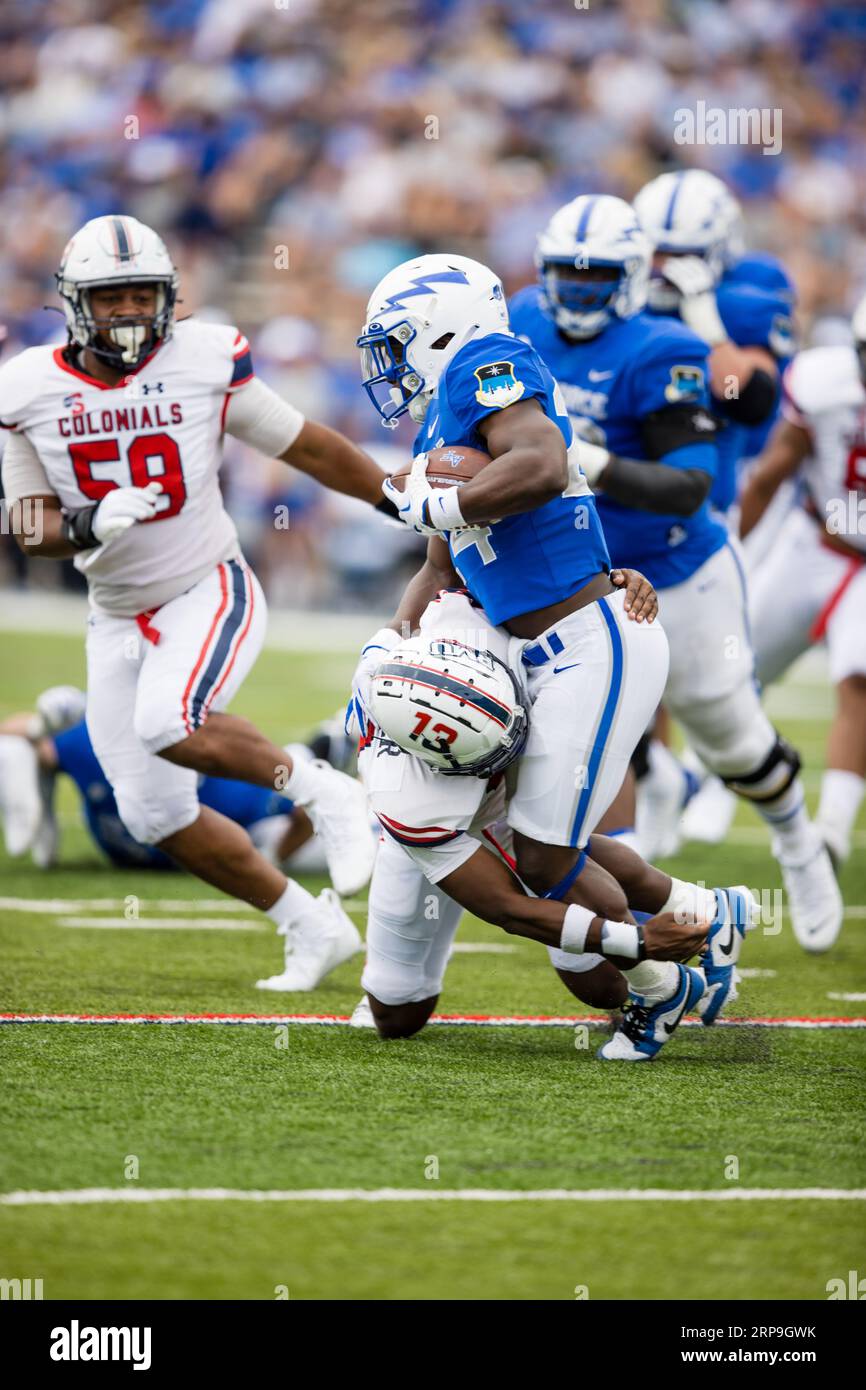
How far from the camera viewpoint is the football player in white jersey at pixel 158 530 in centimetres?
486

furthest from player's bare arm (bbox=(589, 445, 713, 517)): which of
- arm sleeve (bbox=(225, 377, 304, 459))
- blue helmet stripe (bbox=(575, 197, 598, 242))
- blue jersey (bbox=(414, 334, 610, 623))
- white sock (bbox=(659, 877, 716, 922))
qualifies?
white sock (bbox=(659, 877, 716, 922))

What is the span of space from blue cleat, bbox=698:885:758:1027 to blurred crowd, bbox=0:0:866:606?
1152cm

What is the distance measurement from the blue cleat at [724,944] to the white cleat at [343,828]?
1136 millimetres

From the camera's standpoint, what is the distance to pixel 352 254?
1661 cm

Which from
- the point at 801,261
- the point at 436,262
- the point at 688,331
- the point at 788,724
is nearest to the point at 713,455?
the point at 688,331

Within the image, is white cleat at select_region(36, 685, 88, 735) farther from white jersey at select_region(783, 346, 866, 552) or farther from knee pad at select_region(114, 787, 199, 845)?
white jersey at select_region(783, 346, 866, 552)

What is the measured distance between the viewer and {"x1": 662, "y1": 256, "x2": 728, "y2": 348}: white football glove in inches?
237

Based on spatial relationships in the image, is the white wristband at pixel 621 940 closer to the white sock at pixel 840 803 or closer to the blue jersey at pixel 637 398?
the blue jersey at pixel 637 398

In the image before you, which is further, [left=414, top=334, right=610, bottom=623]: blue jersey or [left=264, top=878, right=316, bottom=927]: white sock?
Answer: [left=264, top=878, right=316, bottom=927]: white sock

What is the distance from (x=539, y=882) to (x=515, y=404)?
1031 millimetres

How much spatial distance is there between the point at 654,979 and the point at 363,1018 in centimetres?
81

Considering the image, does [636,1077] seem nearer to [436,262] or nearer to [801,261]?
[436,262]
